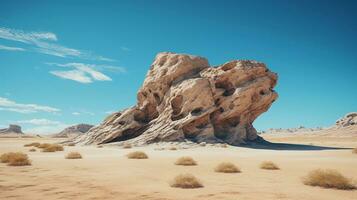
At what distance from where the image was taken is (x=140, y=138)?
36.0 meters

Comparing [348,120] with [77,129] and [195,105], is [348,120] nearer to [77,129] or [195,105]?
[195,105]

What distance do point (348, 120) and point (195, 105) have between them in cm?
9011

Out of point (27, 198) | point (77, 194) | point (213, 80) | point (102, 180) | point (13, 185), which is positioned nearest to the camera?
point (27, 198)

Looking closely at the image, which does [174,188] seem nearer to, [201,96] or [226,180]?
[226,180]

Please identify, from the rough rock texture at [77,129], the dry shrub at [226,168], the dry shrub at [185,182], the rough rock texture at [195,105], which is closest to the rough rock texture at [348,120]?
the rough rock texture at [195,105]

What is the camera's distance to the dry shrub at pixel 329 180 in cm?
958

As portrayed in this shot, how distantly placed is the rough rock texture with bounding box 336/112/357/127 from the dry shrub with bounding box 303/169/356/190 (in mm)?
103976

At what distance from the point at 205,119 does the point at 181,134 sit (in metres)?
3.71

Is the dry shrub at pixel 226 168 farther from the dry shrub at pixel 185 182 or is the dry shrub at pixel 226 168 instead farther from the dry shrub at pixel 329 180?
the dry shrub at pixel 185 182

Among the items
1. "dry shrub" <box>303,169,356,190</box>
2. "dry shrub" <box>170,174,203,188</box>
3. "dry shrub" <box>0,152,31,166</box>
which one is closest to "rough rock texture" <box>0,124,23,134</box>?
"dry shrub" <box>0,152,31,166</box>

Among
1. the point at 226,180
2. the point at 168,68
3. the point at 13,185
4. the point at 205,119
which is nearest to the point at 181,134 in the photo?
the point at 205,119

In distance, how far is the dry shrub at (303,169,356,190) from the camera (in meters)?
9.58

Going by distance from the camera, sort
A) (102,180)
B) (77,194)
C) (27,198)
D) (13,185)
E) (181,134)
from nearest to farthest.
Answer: (27,198) < (77,194) < (13,185) < (102,180) < (181,134)

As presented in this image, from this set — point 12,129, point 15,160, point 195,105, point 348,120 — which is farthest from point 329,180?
point 12,129
